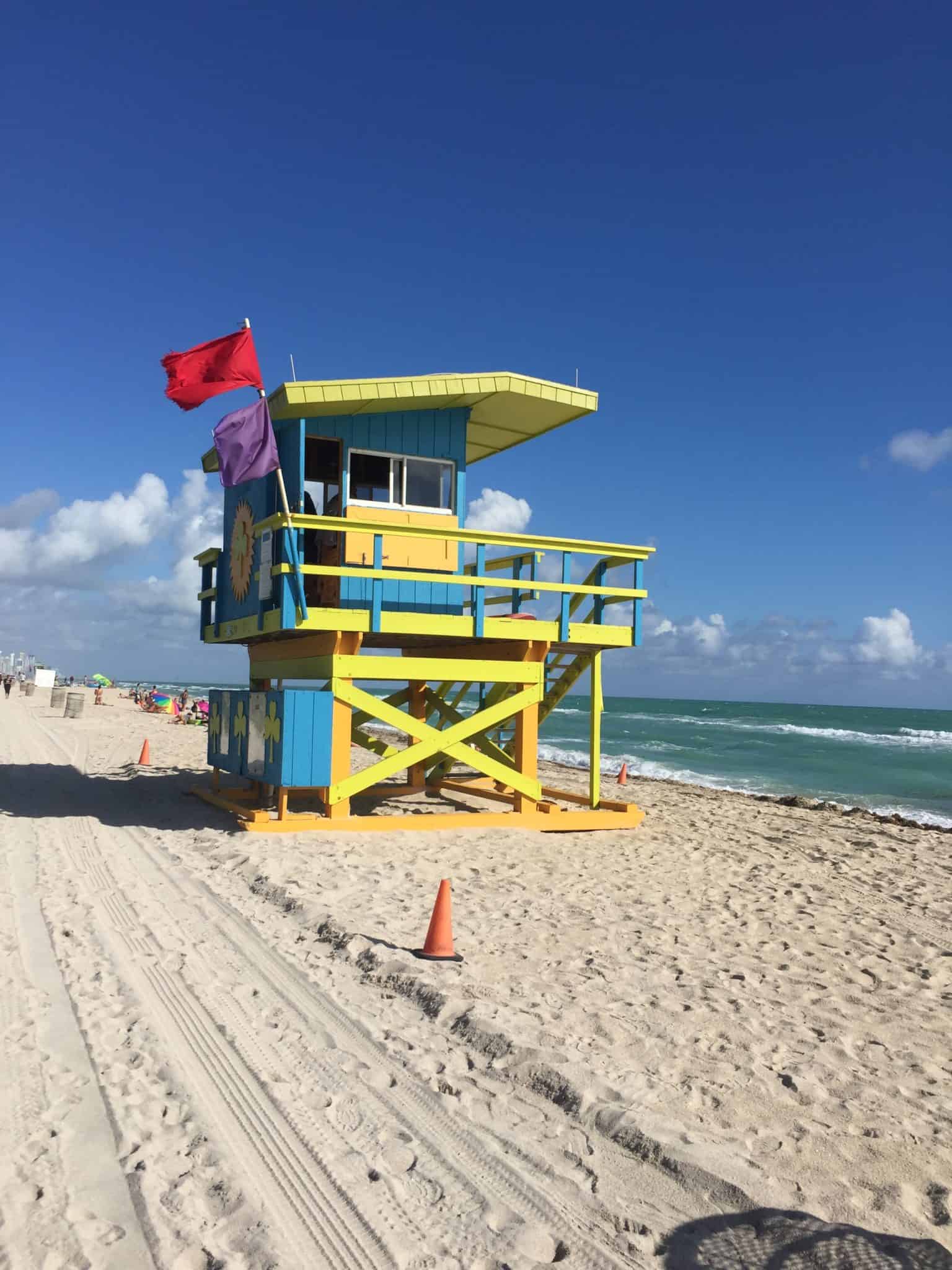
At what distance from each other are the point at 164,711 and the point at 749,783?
30.9 metres

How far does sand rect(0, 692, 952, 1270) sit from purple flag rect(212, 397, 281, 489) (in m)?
4.67

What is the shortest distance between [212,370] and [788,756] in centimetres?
4176

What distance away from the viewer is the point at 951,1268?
3.47 metres

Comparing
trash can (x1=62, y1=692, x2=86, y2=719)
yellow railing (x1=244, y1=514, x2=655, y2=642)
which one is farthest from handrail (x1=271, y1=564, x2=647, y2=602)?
trash can (x1=62, y1=692, x2=86, y2=719)

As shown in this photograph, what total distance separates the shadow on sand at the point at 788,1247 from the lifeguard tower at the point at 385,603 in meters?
8.46

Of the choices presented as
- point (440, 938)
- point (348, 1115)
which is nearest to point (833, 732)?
point (440, 938)

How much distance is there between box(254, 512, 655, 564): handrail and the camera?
11414mm

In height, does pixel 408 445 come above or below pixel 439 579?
above

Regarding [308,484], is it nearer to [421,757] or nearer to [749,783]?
[421,757]

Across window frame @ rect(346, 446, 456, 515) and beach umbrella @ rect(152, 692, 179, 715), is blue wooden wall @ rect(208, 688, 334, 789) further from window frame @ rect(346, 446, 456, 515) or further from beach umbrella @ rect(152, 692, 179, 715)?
beach umbrella @ rect(152, 692, 179, 715)

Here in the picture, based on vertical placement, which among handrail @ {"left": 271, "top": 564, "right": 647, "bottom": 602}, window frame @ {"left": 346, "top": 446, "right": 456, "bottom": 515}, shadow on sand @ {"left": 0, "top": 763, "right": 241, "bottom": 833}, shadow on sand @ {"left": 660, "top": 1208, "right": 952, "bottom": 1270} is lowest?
shadow on sand @ {"left": 0, "top": 763, "right": 241, "bottom": 833}

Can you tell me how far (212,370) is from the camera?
11867 millimetres

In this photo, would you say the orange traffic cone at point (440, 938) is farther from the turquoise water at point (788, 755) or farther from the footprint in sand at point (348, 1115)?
the turquoise water at point (788, 755)

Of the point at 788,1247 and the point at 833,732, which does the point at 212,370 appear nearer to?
the point at 788,1247
